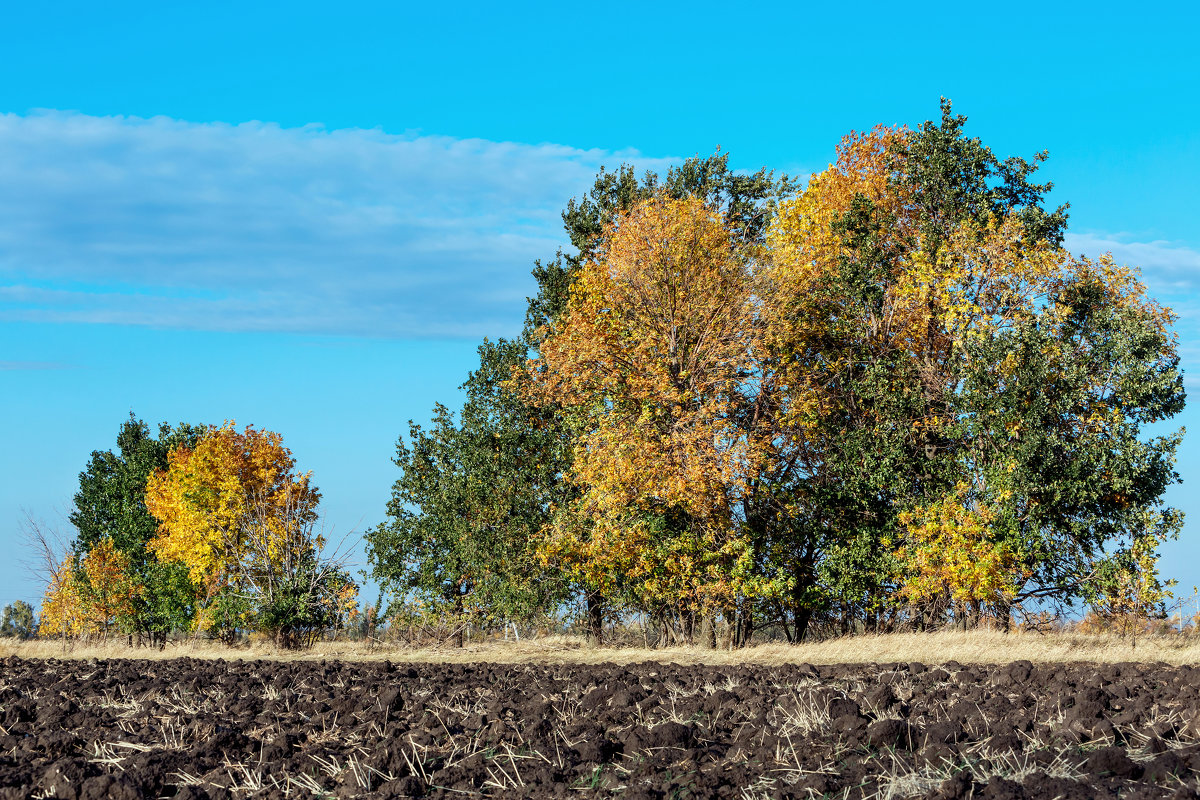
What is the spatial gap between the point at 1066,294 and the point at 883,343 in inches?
170

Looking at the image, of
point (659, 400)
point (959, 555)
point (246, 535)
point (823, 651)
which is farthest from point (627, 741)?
point (246, 535)

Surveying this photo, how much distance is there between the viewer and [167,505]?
3569 centimetres

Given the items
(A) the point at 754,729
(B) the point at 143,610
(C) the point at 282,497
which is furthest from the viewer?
(B) the point at 143,610

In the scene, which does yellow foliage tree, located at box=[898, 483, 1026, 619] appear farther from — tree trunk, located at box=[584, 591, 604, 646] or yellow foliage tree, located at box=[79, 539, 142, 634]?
yellow foliage tree, located at box=[79, 539, 142, 634]

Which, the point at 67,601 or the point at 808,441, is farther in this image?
the point at 67,601

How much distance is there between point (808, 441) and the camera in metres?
24.8

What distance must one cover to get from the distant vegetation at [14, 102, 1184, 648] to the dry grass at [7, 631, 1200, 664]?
1.29 metres

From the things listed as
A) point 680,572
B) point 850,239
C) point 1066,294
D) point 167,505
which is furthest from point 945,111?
point 167,505

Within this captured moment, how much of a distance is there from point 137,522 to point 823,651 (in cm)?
3166

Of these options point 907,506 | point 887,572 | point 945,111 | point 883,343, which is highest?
point 945,111

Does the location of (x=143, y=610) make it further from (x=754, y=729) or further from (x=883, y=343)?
(x=754, y=729)

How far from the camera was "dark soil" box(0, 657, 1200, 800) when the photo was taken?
5.85 metres

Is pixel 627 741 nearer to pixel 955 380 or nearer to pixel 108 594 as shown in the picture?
pixel 955 380

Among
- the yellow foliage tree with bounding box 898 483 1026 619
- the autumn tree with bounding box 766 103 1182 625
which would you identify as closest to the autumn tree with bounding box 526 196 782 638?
the autumn tree with bounding box 766 103 1182 625
